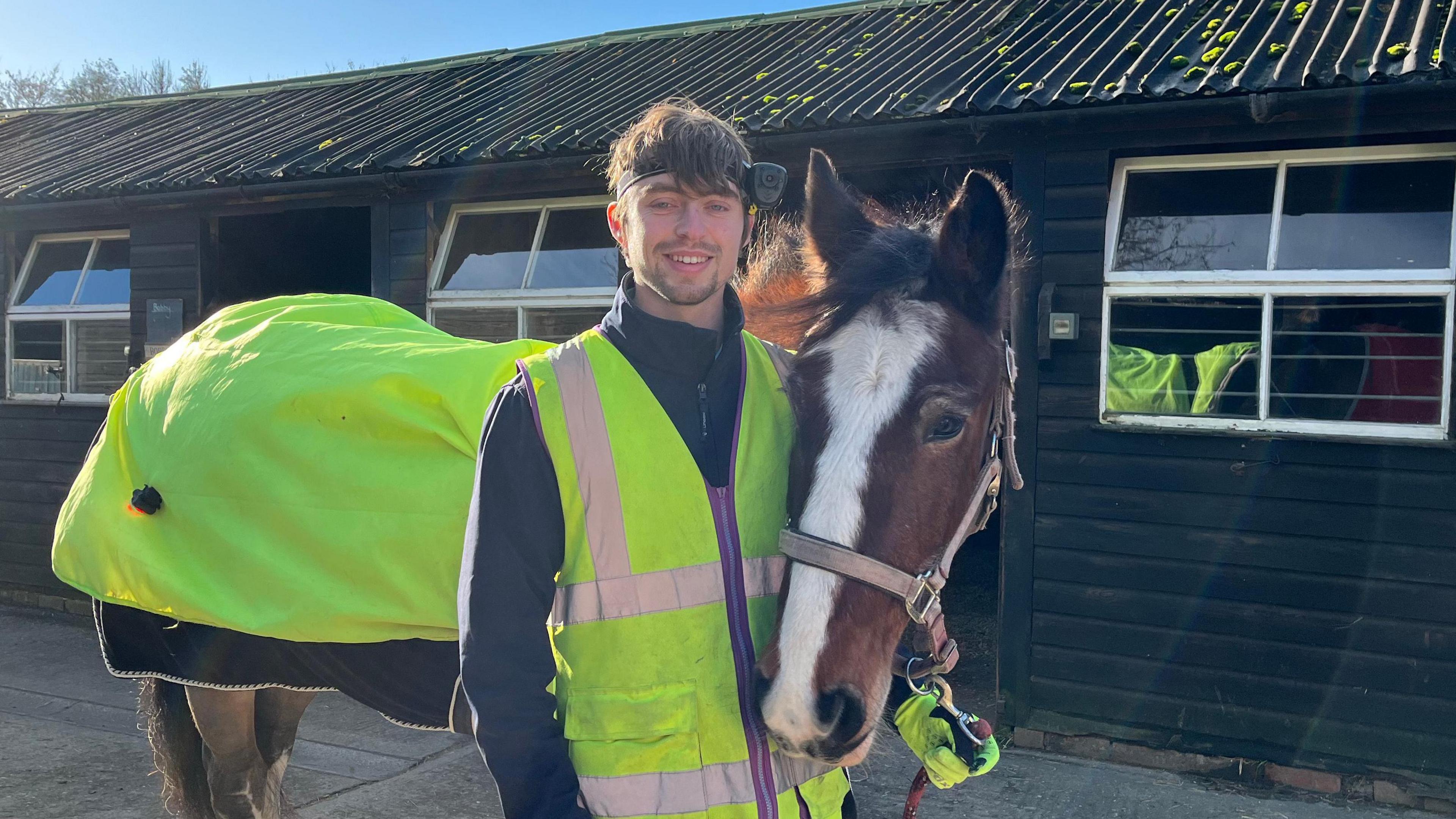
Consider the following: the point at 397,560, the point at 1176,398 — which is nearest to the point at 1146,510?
the point at 1176,398

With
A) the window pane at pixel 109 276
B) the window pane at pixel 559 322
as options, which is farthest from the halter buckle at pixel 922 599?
the window pane at pixel 109 276

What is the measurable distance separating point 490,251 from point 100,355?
11.8 ft

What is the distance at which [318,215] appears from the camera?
7609 millimetres

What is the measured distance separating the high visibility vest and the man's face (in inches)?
6.4

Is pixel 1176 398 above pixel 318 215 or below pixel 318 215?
below

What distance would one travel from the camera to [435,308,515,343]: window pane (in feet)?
19.5

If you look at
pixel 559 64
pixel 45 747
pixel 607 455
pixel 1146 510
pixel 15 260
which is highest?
pixel 559 64

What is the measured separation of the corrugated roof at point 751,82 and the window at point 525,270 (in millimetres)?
529

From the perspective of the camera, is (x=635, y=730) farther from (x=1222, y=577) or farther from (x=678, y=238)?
(x=1222, y=577)

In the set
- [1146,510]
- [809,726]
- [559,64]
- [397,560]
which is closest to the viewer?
[809,726]

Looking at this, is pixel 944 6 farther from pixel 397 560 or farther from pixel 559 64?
pixel 397 560

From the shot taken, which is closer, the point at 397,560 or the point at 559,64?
the point at 397,560

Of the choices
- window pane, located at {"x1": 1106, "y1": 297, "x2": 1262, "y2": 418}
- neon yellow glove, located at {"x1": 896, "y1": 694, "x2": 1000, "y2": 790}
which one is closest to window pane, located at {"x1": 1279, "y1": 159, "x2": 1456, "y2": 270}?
window pane, located at {"x1": 1106, "y1": 297, "x2": 1262, "y2": 418}

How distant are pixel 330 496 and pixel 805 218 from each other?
4.32 ft
